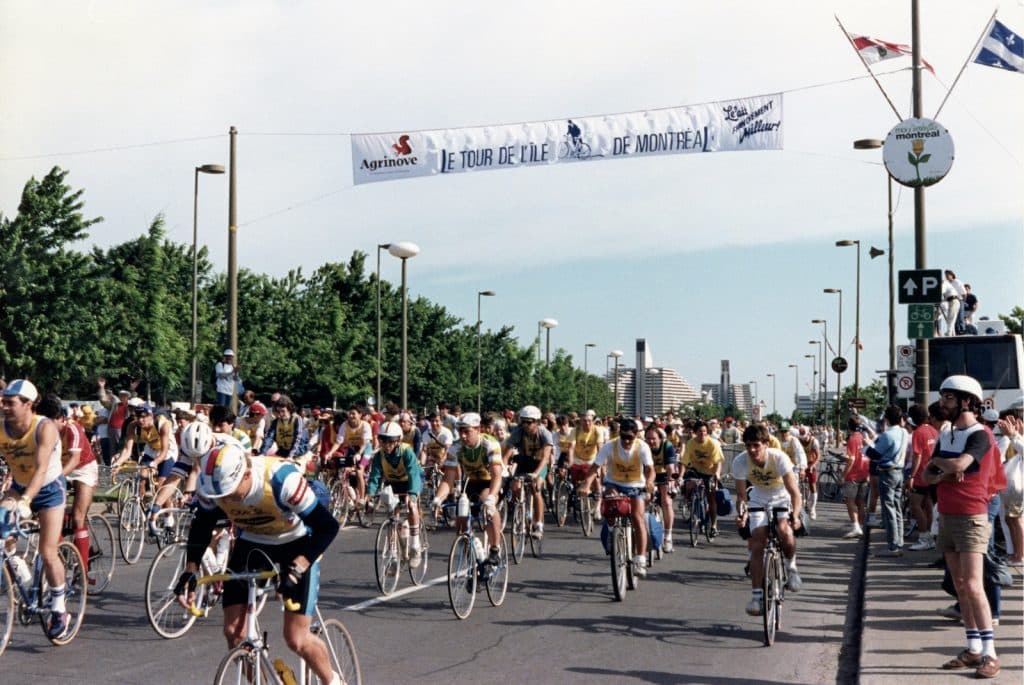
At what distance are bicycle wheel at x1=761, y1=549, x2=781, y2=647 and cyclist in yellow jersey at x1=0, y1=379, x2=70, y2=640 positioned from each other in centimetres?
523

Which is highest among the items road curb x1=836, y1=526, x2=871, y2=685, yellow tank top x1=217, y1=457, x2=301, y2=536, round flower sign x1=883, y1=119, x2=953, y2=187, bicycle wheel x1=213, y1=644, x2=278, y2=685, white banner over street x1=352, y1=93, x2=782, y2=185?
white banner over street x1=352, y1=93, x2=782, y2=185

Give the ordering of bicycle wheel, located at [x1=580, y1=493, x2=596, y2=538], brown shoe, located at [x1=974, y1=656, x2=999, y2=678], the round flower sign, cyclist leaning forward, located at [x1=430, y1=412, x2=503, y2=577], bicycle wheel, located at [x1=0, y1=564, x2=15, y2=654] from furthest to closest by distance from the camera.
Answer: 1. bicycle wheel, located at [x1=580, y1=493, x2=596, y2=538]
2. the round flower sign
3. cyclist leaning forward, located at [x1=430, y1=412, x2=503, y2=577]
4. bicycle wheel, located at [x1=0, y1=564, x2=15, y2=654]
5. brown shoe, located at [x1=974, y1=656, x2=999, y2=678]

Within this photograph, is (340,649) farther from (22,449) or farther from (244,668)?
(22,449)

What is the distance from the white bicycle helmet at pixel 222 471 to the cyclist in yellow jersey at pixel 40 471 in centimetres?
342

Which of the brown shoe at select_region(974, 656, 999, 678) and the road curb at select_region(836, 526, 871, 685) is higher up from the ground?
the brown shoe at select_region(974, 656, 999, 678)

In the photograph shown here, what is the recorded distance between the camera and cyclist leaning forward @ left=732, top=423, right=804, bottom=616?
32.4 ft

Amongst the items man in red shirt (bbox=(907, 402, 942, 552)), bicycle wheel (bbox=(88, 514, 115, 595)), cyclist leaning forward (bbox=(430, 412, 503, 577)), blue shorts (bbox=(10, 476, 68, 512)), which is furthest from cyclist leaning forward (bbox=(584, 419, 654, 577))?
blue shorts (bbox=(10, 476, 68, 512))

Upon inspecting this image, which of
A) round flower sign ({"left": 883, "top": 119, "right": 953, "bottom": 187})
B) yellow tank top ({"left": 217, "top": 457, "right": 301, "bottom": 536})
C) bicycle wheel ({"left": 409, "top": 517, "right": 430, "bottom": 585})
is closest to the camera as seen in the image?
yellow tank top ({"left": 217, "top": 457, "right": 301, "bottom": 536})

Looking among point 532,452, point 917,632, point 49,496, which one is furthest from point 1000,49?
→ point 49,496

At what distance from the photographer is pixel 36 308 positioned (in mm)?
32562

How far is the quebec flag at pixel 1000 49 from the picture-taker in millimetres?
17344

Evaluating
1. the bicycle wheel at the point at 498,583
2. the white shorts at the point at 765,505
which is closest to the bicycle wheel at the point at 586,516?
the bicycle wheel at the point at 498,583

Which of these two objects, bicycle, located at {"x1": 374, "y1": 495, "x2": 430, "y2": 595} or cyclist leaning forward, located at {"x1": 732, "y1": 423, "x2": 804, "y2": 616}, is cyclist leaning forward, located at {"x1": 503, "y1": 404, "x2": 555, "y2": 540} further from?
cyclist leaning forward, located at {"x1": 732, "y1": 423, "x2": 804, "y2": 616}

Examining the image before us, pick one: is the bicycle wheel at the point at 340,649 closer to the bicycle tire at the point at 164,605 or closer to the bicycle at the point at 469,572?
the bicycle tire at the point at 164,605
